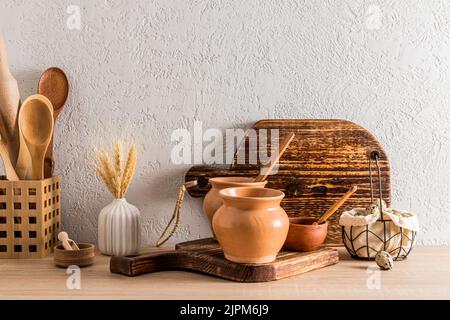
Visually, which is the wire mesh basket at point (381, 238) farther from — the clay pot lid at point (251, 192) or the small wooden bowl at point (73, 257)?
the small wooden bowl at point (73, 257)

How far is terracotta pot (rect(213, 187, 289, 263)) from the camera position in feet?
3.43

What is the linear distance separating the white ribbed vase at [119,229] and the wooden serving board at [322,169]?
17 cm

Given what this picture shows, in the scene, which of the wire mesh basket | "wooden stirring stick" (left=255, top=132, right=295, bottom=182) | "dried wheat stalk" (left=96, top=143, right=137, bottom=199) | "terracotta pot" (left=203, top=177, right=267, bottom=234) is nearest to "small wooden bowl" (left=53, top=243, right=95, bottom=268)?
"dried wheat stalk" (left=96, top=143, right=137, bottom=199)

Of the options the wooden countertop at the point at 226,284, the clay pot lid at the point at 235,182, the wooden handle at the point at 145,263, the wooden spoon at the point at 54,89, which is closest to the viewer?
the wooden countertop at the point at 226,284

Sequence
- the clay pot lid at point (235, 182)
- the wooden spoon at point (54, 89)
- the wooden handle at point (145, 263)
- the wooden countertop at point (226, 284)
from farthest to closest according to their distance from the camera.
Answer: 1. the wooden spoon at point (54, 89)
2. the clay pot lid at point (235, 182)
3. the wooden handle at point (145, 263)
4. the wooden countertop at point (226, 284)

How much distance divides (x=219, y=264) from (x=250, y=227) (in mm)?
107

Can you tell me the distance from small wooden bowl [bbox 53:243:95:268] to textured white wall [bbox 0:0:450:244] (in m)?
0.24

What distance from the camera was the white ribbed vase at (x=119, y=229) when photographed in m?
1.26

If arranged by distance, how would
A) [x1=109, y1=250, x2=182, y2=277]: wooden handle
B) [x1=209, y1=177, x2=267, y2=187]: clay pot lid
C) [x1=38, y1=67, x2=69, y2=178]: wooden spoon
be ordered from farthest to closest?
1. [x1=38, y1=67, x2=69, y2=178]: wooden spoon
2. [x1=209, y1=177, x2=267, y2=187]: clay pot lid
3. [x1=109, y1=250, x2=182, y2=277]: wooden handle

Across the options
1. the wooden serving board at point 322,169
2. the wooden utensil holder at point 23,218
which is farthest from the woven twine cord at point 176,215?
the wooden utensil holder at point 23,218

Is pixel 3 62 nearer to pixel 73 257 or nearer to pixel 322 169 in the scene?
pixel 73 257

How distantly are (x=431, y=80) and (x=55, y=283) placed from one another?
0.98 metres

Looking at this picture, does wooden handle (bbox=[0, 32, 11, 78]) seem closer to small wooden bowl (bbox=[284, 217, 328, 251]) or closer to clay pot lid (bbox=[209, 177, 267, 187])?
clay pot lid (bbox=[209, 177, 267, 187])
